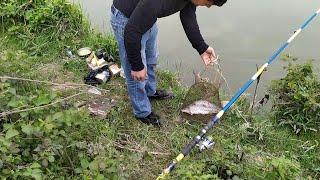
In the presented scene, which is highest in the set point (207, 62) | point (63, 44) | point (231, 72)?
point (207, 62)

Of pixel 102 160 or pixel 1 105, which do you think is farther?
pixel 1 105

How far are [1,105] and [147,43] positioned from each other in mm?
1152

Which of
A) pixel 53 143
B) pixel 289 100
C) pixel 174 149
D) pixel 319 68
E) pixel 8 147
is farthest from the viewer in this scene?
pixel 319 68

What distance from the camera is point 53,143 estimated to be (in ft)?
9.48

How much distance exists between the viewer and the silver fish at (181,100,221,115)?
391cm

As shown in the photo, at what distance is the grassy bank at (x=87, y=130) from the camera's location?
287 centimetres

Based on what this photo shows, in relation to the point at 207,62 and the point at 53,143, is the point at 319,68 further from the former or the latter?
the point at 53,143

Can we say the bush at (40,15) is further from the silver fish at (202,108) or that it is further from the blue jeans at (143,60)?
the silver fish at (202,108)

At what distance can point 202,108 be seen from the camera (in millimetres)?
3928

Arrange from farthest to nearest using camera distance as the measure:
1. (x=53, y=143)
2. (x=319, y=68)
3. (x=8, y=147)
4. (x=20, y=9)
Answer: (x=20, y=9)
(x=319, y=68)
(x=53, y=143)
(x=8, y=147)

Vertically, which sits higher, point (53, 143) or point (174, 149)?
point (53, 143)

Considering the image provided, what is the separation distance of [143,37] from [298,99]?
1.37m

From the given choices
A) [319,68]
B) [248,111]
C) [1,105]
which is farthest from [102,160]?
[319,68]

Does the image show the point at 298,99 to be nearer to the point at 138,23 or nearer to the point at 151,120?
the point at 151,120
